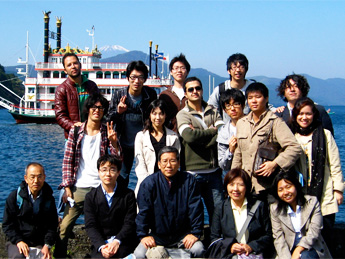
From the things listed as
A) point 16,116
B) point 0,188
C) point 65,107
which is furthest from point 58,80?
point 65,107

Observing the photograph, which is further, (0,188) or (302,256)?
(0,188)

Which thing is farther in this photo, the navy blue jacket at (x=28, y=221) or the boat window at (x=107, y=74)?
the boat window at (x=107, y=74)

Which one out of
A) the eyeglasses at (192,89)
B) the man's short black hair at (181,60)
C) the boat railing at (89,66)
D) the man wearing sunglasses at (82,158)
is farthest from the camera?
the boat railing at (89,66)

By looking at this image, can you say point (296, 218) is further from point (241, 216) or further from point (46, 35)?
point (46, 35)

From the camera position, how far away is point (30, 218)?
3400mm

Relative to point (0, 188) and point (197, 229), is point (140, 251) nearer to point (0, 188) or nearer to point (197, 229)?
point (197, 229)

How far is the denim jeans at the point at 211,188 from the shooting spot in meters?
3.76

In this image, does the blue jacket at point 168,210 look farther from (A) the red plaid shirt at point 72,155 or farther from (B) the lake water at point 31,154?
(B) the lake water at point 31,154

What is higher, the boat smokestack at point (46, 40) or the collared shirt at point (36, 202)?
the boat smokestack at point (46, 40)

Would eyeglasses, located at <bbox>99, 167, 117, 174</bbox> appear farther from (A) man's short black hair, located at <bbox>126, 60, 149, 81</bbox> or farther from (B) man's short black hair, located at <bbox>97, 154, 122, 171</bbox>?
(A) man's short black hair, located at <bbox>126, 60, 149, 81</bbox>

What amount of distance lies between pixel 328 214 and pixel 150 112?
1.91m

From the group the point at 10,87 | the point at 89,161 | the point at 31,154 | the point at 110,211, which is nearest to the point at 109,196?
the point at 110,211

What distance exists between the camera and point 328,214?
3.46m

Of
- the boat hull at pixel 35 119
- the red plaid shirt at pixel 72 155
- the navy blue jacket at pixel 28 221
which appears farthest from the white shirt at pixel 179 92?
the boat hull at pixel 35 119
